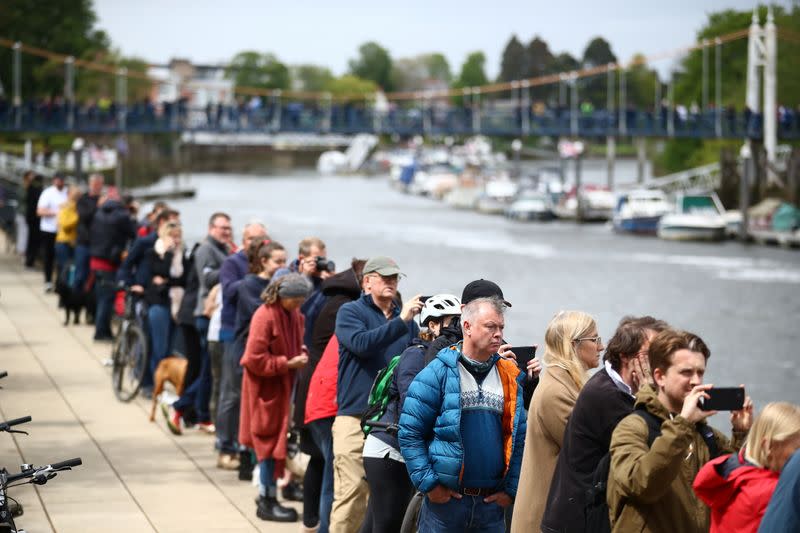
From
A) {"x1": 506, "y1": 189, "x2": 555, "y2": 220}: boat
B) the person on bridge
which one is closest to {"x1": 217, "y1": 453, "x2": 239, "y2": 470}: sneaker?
the person on bridge

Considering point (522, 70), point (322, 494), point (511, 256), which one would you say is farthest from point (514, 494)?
point (522, 70)

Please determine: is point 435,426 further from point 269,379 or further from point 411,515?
point 269,379

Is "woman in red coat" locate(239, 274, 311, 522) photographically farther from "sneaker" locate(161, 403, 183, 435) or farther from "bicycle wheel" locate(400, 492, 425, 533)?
"bicycle wheel" locate(400, 492, 425, 533)

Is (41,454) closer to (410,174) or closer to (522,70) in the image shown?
(410,174)

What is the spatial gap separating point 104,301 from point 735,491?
1252 centimetres

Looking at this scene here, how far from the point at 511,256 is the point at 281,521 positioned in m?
55.1

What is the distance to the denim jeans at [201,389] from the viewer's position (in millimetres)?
12281

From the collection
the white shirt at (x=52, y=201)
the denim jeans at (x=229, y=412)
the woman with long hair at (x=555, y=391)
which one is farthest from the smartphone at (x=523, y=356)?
the white shirt at (x=52, y=201)

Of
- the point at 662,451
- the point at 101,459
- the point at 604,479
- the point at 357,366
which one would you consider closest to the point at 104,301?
the point at 101,459

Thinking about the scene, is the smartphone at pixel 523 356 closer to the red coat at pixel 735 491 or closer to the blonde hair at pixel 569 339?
the blonde hair at pixel 569 339

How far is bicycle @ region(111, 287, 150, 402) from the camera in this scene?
44.7 feet

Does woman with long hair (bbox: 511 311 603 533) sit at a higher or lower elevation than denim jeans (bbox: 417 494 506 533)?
higher

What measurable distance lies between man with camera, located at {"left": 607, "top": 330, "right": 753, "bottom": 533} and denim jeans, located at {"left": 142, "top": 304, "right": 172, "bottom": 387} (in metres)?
8.56

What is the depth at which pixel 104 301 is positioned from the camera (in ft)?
55.9
